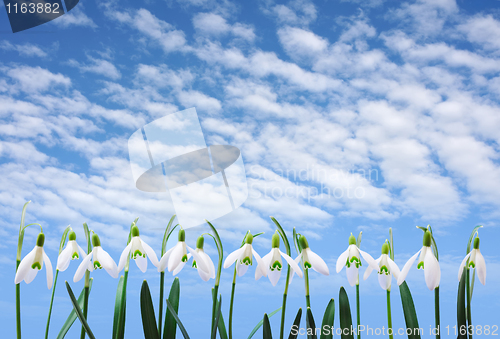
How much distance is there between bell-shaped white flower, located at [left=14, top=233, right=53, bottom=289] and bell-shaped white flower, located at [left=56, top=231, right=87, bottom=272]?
6 centimetres

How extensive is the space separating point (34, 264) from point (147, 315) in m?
0.69

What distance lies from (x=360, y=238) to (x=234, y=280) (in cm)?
82

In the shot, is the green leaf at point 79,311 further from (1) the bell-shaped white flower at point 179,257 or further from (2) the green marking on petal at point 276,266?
(2) the green marking on petal at point 276,266

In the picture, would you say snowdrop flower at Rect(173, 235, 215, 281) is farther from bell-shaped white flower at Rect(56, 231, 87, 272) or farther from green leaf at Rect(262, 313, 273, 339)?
bell-shaped white flower at Rect(56, 231, 87, 272)

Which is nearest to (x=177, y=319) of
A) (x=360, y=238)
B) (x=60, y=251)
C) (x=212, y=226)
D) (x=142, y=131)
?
(x=212, y=226)

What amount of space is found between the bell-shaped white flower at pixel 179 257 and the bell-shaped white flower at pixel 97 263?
0.87 feet

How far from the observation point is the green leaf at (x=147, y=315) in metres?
2.21

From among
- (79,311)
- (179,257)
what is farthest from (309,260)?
(79,311)

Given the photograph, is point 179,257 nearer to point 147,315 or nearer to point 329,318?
point 147,315

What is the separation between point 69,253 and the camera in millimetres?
2295

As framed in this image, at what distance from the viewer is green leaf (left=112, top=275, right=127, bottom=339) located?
7.61 ft

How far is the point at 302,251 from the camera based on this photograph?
7.61 ft

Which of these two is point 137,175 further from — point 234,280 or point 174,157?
point 234,280

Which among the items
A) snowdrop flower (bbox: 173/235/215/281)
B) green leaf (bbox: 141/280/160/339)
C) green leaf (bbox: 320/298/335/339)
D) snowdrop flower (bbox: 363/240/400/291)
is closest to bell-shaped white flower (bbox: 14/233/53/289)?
green leaf (bbox: 141/280/160/339)
